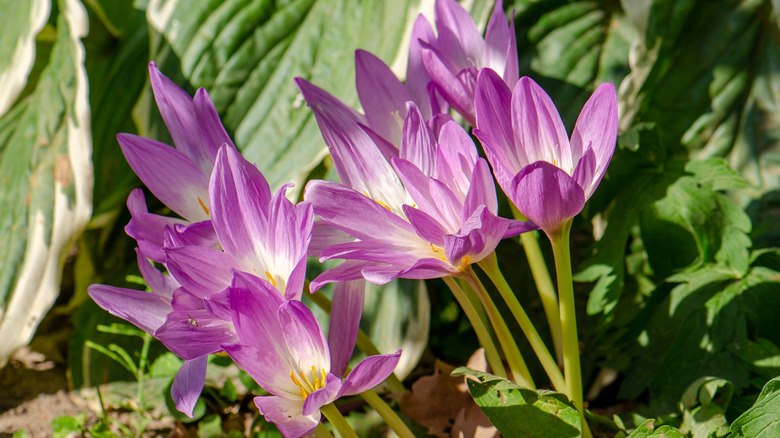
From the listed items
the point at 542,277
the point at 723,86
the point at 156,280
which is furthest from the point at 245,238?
the point at 723,86

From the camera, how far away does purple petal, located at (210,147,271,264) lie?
0.58m

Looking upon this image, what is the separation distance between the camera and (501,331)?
2.14 ft

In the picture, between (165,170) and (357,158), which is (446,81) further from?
(165,170)

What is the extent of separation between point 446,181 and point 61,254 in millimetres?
929

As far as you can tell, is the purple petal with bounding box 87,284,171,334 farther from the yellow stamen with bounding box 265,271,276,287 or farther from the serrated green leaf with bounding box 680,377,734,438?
the serrated green leaf with bounding box 680,377,734,438

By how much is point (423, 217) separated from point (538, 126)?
0.50ft

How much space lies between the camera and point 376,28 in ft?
4.12

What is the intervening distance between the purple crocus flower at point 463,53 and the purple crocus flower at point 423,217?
0.12m

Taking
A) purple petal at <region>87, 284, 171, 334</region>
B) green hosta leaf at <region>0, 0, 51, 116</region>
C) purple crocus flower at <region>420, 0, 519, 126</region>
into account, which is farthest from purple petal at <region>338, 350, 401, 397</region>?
green hosta leaf at <region>0, 0, 51, 116</region>

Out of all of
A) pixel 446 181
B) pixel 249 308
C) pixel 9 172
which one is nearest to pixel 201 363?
pixel 249 308

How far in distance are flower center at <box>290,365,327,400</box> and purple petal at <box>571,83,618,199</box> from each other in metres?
0.30

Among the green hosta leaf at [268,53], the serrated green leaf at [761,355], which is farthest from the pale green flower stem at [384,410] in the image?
the green hosta leaf at [268,53]

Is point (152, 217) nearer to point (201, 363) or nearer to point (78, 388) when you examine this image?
point (201, 363)

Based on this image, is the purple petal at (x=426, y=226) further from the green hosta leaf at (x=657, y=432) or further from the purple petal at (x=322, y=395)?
the green hosta leaf at (x=657, y=432)
